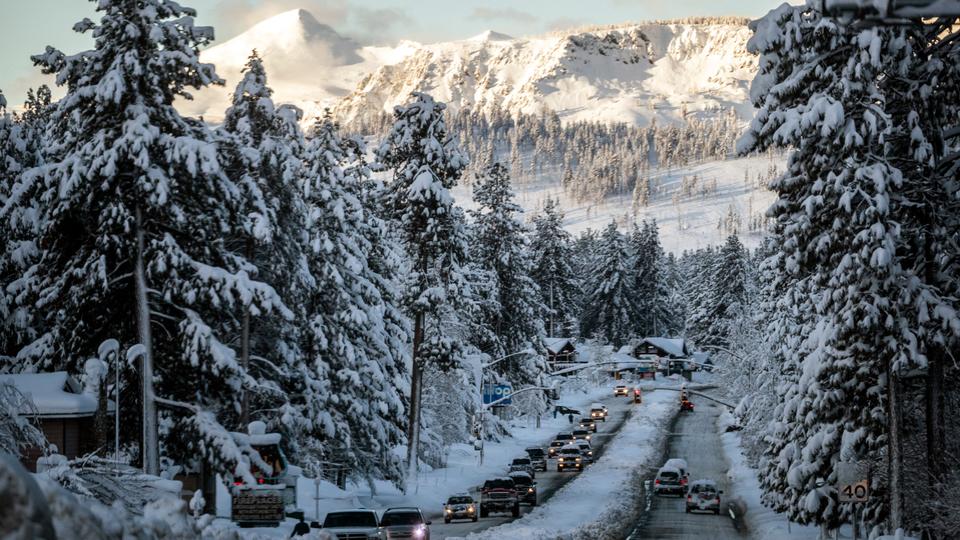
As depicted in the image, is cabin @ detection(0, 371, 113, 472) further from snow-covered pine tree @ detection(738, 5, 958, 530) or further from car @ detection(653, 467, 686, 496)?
car @ detection(653, 467, 686, 496)

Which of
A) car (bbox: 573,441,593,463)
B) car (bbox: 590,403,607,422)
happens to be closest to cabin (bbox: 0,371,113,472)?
car (bbox: 573,441,593,463)

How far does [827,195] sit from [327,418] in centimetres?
2125

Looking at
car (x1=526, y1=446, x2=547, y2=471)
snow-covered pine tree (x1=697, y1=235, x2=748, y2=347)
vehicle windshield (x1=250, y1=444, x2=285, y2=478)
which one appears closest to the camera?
vehicle windshield (x1=250, y1=444, x2=285, y2=478)

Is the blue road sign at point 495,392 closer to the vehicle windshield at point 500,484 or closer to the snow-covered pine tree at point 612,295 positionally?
the vehicle windshield at point 500,484

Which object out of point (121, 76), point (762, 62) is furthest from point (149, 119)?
point (762, 62)

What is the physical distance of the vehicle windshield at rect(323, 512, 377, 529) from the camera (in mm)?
33844

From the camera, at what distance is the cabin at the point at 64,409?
3092cm

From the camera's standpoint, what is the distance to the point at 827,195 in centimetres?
2723

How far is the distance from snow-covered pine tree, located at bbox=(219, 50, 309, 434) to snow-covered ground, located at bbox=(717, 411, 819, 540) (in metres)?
18.9

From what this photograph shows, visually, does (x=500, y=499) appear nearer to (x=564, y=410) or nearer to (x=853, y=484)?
(x=853, y=484)

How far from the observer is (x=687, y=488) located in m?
63.5

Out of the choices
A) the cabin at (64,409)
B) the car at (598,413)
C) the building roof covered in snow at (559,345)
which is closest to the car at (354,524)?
the cabin at (64,409)

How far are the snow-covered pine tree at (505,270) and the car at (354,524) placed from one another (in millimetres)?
50097

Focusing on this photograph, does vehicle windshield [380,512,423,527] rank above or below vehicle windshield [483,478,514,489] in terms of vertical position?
above
